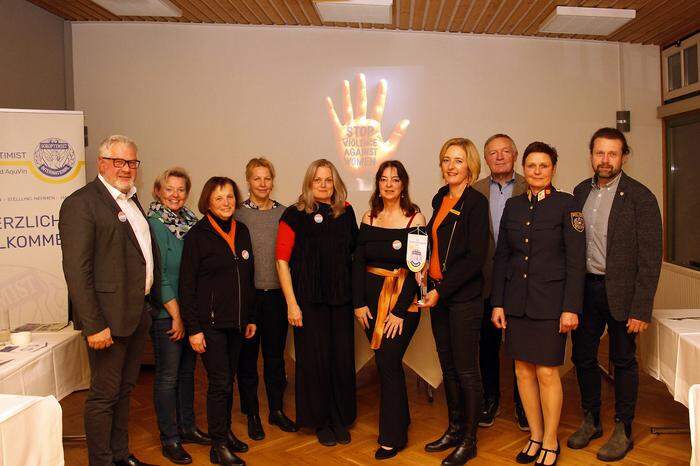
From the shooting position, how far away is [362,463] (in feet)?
9.95

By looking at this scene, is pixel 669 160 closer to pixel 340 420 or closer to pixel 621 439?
pixel 621 439

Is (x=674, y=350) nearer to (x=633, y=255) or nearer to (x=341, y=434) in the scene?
(x=633, y=255)

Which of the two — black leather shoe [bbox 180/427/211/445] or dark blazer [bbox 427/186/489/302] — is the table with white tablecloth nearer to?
dark blazer [bbox 427/186/489/302]

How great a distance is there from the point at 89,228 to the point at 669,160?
5899 mm

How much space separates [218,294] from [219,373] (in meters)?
0.41

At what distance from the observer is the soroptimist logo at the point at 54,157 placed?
14.4 ft

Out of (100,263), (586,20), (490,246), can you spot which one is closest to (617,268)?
(490,246)

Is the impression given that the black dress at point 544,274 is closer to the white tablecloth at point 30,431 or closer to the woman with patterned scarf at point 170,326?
the woman with patterned scarf at point 170,326

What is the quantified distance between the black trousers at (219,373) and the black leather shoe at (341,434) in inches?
25.0

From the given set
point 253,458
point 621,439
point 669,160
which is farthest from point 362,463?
point 669,160

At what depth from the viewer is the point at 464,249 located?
2.92 meters

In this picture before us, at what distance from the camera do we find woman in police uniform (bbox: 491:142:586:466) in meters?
2.78

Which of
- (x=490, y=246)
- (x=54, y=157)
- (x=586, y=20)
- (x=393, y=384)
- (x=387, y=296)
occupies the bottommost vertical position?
(x=393, y=384)

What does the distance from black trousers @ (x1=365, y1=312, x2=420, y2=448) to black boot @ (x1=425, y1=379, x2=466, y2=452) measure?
0.68 feet
